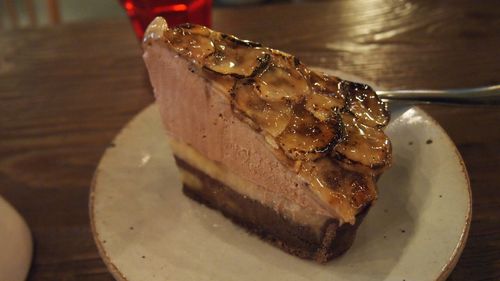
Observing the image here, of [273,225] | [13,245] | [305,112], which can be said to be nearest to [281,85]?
[305,112]

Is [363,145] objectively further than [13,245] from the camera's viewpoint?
No

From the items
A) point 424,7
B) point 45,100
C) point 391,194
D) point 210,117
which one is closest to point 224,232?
point 210,117

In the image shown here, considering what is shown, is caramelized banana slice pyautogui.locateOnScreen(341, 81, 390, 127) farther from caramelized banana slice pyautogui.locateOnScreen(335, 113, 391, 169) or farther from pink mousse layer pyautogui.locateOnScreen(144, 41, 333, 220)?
pink mousse layer pyautogui.locateOnScreen(144, 41, 333, 220)

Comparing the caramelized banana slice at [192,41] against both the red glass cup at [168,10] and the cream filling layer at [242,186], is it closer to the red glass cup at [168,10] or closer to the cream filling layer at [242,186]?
the cream filling layer at [242,186]

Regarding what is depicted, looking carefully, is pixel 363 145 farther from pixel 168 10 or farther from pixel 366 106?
pixel 168 10

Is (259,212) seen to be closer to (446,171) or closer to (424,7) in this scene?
(446,171)

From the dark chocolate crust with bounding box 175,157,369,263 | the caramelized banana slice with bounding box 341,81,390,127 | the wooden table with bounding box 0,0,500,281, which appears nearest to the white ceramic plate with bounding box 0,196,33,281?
the wooden table with bounding box 0,0,500,281

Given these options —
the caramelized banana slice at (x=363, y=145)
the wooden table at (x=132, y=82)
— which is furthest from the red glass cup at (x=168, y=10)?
the caramelized banana slice at (x=363, y=145)
